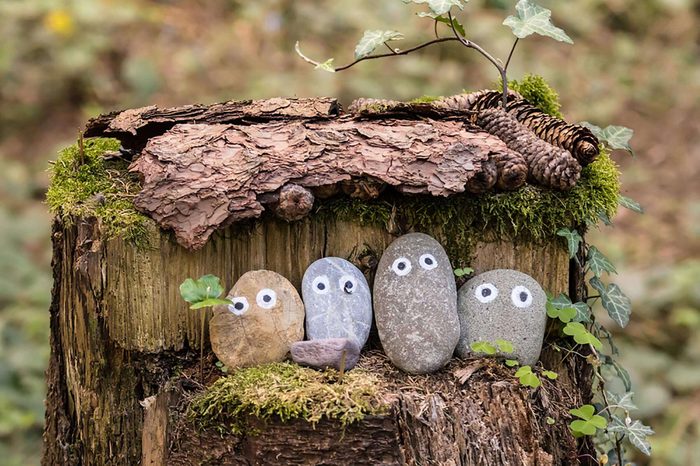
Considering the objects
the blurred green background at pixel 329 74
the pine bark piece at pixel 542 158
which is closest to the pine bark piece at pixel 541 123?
the pine bark piece at pixel 542 158

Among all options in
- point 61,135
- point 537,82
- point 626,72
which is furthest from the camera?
point 626,72

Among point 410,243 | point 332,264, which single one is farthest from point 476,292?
point 332,264

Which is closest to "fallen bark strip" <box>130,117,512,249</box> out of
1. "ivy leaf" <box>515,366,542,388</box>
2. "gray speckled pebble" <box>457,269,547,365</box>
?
"gray speckled pebble" <box>457,269,547,365</box>

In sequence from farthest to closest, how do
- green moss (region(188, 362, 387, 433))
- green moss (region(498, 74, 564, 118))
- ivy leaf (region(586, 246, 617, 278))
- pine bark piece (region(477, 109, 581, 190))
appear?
green moss (region(498, 74, 564, 118)), ivy leaf (region(586, 246, 617, 278)), pine bark piece (region(477, 109, 581, 190)), green moss (region(188, 362, 387, 433))

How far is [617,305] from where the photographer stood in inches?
109

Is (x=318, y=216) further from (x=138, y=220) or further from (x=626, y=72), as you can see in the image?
(x=626, y=72)

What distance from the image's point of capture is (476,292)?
2650 mm

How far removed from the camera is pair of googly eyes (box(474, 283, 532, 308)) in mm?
2619

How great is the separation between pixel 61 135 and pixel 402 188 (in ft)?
16.7

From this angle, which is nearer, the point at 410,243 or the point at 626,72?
the point at 410,243

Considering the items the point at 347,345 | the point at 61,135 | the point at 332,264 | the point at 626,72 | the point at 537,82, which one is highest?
the point at 626,72

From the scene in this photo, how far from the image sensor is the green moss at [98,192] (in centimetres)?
254

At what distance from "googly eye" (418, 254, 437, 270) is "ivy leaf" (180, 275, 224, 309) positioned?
626 mm

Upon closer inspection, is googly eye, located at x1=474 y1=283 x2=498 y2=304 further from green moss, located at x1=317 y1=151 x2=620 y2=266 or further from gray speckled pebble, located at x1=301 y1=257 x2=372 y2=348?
gray speckled pebble, located at x1=301 y1=257 x2=372 y2=348
